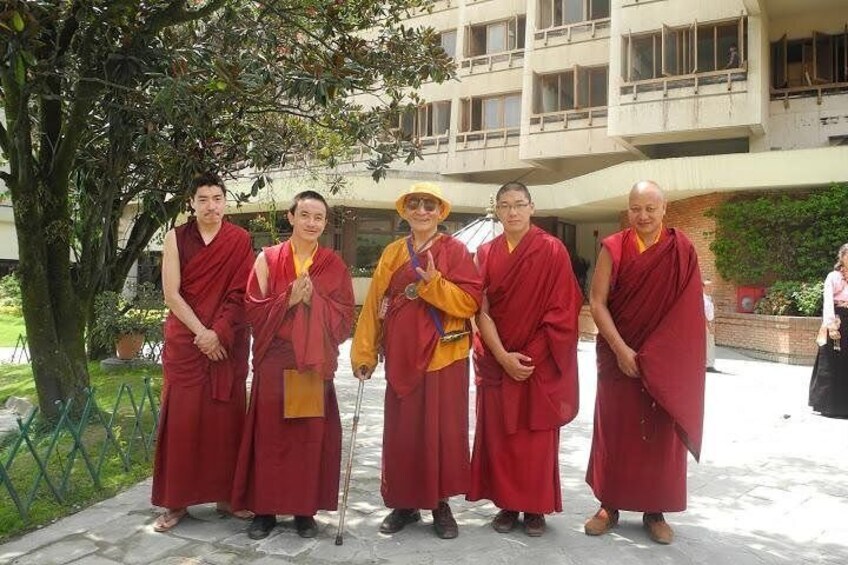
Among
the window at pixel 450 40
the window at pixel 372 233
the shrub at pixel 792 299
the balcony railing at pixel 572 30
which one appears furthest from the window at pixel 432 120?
the shrub at pixel 792 299

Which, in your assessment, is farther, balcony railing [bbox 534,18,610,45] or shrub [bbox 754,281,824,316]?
balcony railing [bbox 534,18,610,45]

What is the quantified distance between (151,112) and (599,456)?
4.63 m

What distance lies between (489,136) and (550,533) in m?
21.9

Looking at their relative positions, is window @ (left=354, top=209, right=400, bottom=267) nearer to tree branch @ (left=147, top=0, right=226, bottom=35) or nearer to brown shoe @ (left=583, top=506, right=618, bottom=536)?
tree branch @ (left=147, top=0, right=226, bottom=35)

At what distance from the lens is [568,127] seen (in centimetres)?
2194

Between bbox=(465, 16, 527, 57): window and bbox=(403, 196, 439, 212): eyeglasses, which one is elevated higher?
bbox=(465, 16, 527, 57): window

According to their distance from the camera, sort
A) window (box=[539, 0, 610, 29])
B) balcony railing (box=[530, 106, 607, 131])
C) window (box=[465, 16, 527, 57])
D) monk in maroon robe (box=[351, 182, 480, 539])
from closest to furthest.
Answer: monk in maroon robe (box=[351, 182, 480, 539]) < balcony railing (box=[530, 106, 607, 131]) < window (box=[539, 0, 610, 29]) < window (box=[465, 16, 527, 57])

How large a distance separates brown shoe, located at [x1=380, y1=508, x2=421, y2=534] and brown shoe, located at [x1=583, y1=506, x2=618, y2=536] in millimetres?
1010

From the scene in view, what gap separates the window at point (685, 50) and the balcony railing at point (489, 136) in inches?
213

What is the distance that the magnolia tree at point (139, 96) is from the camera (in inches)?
208

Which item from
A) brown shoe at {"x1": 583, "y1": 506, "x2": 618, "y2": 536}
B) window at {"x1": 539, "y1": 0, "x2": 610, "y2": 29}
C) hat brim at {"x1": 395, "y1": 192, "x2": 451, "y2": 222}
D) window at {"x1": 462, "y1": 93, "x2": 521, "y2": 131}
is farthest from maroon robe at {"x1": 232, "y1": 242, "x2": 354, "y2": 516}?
window at {"x1": 462, "y1": 93, "x2": 521, "y2": 131}

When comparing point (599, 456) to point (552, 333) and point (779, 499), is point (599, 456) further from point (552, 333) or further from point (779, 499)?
point (779, 499)

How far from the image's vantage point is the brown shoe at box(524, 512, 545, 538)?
377 cm

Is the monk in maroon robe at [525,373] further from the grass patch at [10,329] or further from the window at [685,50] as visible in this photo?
the window at [685,50]
